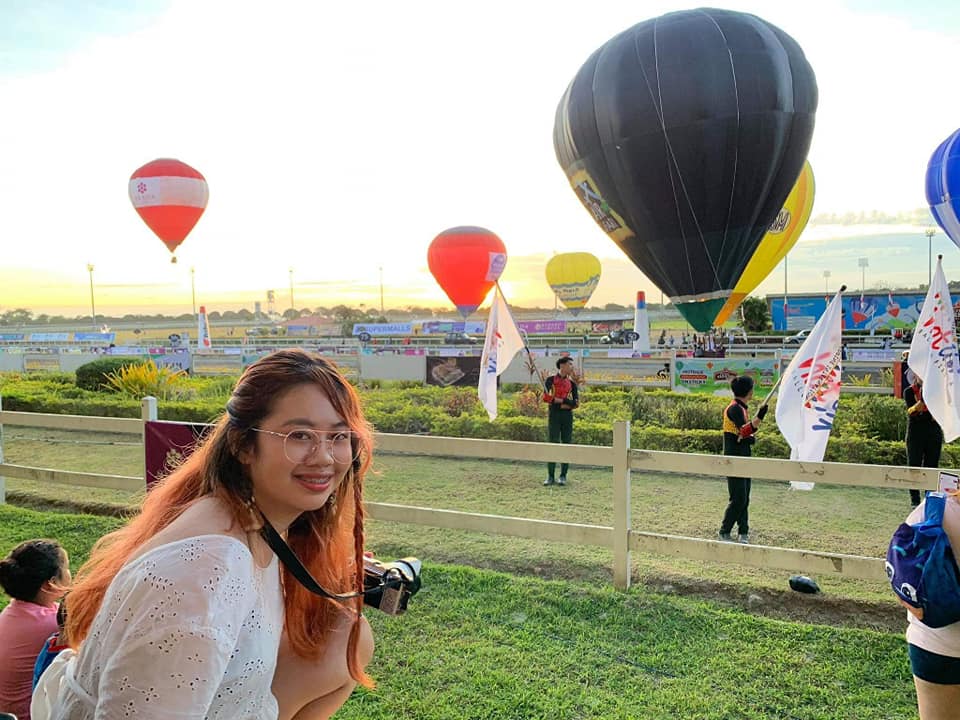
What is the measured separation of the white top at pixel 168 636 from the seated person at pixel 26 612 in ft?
5.48

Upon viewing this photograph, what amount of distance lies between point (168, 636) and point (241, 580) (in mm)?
149

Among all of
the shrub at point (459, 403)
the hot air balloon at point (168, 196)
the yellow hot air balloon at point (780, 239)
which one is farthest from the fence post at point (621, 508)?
the hot air balloon at point (168, 196)

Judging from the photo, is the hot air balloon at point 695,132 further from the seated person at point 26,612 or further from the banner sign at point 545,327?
the banner sign at point 545,327

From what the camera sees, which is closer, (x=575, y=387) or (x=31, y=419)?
(x=31, y=419)

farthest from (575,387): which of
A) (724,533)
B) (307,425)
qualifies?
(307,425)

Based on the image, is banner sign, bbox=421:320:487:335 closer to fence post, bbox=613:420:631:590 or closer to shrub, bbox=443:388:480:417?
shrub, bbox=443:388:480:417

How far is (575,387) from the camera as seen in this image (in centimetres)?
867

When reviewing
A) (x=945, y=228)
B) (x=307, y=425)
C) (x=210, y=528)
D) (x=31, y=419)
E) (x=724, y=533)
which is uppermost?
(x=945, y=228)

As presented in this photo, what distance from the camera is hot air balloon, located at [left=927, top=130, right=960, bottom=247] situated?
56.2 feet

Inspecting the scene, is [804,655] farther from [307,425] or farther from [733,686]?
[307,425]

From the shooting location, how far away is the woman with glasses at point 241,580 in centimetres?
113

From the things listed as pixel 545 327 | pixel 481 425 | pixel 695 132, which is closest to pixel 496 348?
pixel 481 425

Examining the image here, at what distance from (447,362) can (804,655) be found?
13744mm

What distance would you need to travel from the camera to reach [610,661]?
3.73 metres
